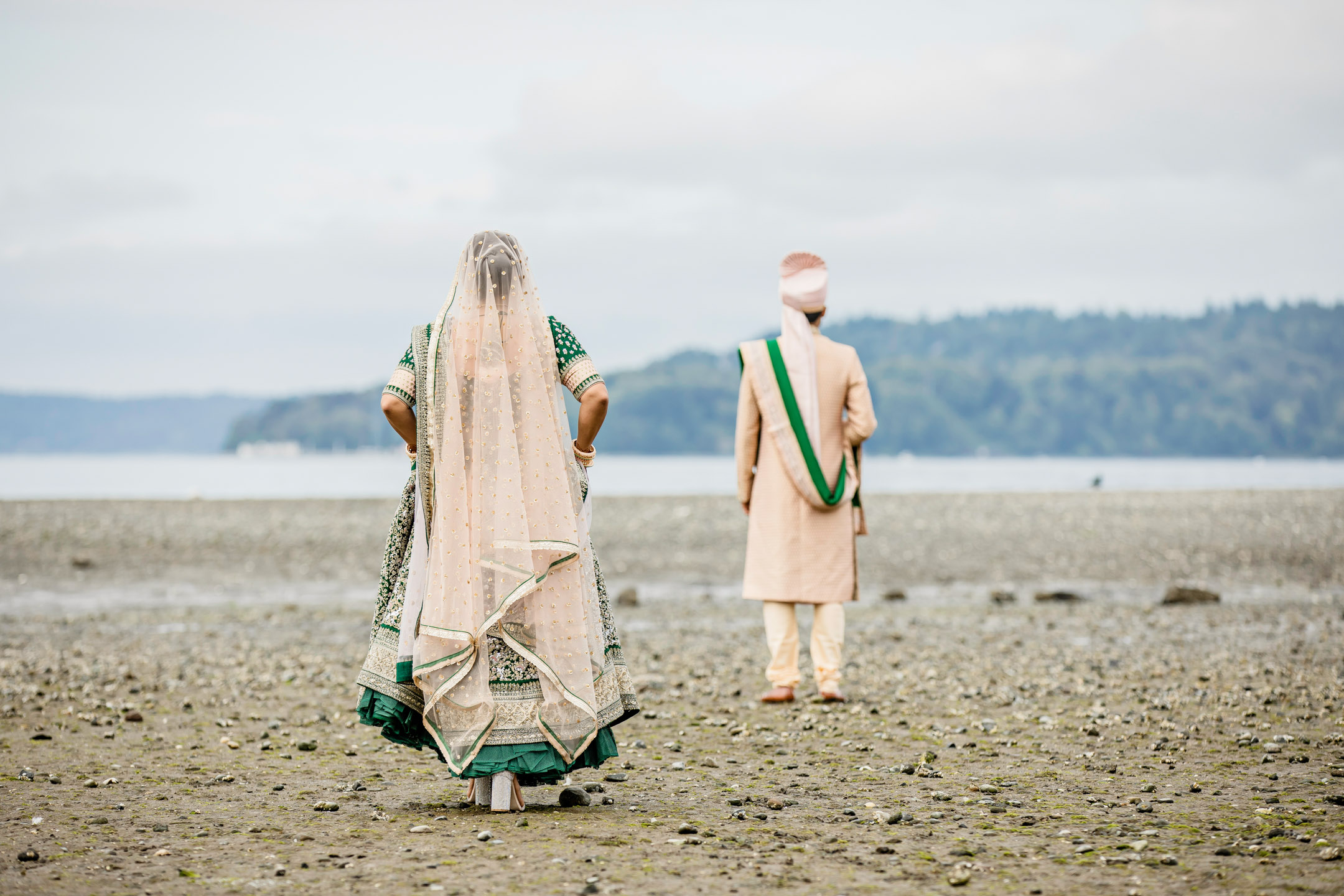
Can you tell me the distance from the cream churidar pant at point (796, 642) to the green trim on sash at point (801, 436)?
71 cm

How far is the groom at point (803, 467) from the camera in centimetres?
734

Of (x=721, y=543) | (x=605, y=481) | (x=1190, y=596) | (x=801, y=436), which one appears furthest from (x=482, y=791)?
(x=605, y=481)

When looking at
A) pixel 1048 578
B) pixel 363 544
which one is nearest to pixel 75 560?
pixel 363 544

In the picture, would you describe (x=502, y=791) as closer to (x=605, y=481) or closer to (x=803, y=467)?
(x=803, y=467)

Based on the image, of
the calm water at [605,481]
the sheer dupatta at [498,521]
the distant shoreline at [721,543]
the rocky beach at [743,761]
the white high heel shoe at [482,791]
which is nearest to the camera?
the rocky beach at [743,761]

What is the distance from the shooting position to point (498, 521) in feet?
14.7

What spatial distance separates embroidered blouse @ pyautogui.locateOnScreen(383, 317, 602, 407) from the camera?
461 centimetres

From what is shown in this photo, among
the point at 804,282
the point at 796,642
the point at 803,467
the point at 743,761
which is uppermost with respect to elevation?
the point at 804,282

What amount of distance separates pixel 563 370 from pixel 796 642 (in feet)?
11.5

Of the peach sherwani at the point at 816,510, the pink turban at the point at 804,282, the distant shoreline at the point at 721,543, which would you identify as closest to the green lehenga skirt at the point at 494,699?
the peach sherwani at the point at 816,510

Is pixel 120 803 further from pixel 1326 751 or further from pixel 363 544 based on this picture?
pixel 363 544

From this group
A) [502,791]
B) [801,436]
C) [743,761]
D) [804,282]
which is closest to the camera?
[502,791]

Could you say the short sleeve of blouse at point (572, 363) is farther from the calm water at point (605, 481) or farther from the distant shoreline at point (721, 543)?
the calm water at point (605, 481)

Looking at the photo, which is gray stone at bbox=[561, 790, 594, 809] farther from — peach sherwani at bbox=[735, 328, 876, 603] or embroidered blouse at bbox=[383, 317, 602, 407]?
peach sherwani at bbox=[735, 328, 876, 603]
